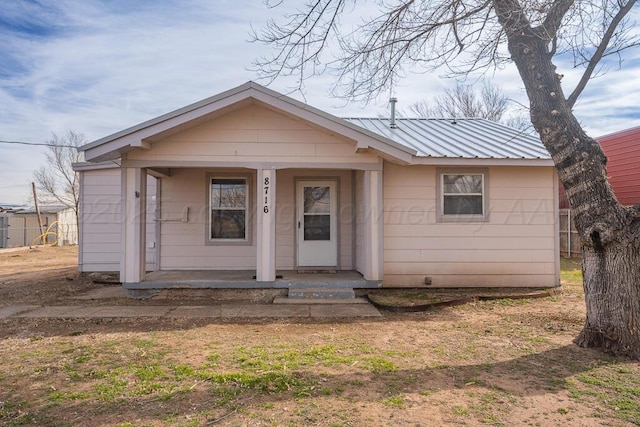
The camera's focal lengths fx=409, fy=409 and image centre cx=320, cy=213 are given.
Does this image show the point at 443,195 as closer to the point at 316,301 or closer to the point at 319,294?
the point at 319,294

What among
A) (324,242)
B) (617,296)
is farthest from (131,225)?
(617,296)

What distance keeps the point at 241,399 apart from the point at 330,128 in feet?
16.3

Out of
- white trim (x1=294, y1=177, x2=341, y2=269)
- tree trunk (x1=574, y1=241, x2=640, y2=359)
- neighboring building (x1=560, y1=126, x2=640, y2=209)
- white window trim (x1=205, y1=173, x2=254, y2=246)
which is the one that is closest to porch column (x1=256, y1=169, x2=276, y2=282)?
white trim (x1=294, y1=177, x2=341, y2=269)

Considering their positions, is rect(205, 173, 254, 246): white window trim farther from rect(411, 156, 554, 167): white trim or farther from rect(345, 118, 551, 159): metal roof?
rect(411, 156, 554, 167): white trim

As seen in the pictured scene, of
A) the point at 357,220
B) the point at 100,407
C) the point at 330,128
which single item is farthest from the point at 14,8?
the point at 100,407

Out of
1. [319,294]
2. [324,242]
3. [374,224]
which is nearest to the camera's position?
[319,294]

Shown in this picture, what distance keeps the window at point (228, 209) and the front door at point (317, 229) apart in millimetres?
1282

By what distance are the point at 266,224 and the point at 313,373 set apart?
387 centimetres

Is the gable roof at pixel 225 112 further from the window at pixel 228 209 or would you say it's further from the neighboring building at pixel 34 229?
the neighboring building at pixel 34 229

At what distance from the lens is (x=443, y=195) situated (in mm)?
8180

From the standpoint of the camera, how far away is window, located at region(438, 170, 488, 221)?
8180mm

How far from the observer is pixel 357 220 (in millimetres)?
8930

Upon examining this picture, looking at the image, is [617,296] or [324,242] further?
[324,242]

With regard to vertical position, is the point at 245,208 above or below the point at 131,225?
above
